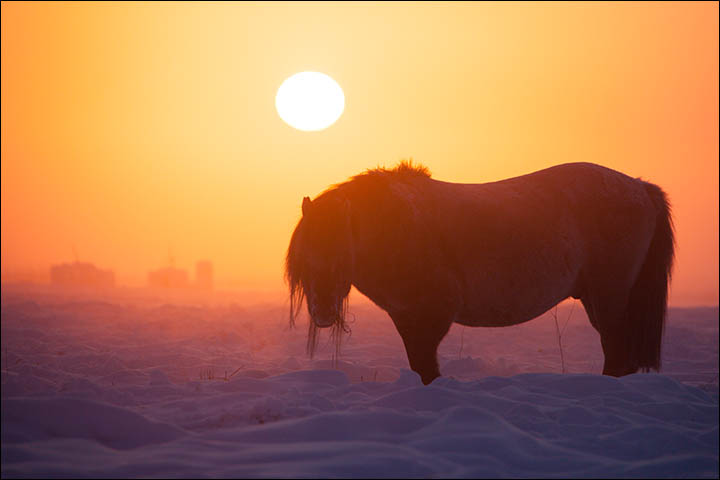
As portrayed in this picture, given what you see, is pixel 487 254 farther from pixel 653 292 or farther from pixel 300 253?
pixel 653 292

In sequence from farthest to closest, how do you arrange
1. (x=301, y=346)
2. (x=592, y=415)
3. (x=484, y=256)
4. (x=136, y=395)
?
(x=301, y=346)
(x=484, y=256)
(x=136, y=395)
(x=592, y=415)

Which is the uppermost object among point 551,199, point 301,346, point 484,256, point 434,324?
point 551,199

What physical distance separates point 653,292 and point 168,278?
1804 inches

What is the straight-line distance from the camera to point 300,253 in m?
4.36

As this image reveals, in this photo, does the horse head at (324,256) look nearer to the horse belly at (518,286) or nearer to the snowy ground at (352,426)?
the snowy ground at (352,426)

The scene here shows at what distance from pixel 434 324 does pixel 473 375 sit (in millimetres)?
1532

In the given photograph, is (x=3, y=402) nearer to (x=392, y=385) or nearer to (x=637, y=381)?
(x=392, y=385)

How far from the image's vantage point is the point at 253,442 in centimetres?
284

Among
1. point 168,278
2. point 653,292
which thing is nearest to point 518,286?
point 653,292

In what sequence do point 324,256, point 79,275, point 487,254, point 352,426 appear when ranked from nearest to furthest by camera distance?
point 352,426 < point 324,256 < point 487,254 < point 79,275

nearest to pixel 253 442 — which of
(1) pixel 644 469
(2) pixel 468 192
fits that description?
(1) pixel 644 469

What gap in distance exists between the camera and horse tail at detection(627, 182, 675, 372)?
17.9 feet

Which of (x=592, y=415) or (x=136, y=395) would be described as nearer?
(x=592, y=415)

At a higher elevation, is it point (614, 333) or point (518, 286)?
point (518, 286)
